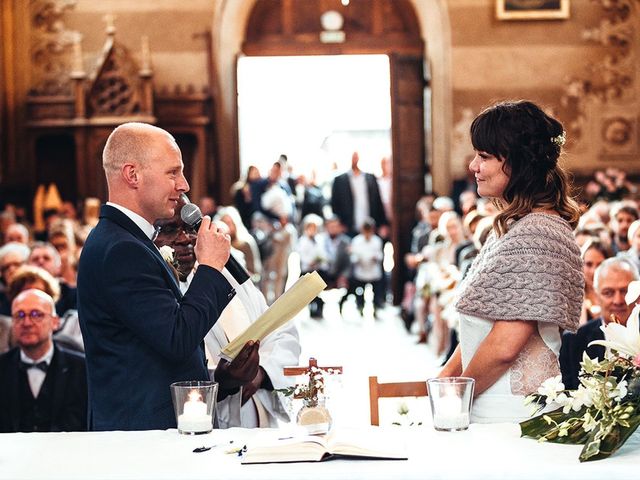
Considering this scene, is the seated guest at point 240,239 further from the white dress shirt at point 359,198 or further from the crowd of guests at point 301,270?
the white dress shirt at point 359,198

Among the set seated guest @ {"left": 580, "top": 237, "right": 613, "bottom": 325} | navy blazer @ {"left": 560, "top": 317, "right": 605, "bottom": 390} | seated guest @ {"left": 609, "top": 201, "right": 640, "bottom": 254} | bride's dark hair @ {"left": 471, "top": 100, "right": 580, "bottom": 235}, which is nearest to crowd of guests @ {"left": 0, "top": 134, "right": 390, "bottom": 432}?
bride's dark hair @ {"left": 471, "top": 100, "right": 580, "bottom": 235}

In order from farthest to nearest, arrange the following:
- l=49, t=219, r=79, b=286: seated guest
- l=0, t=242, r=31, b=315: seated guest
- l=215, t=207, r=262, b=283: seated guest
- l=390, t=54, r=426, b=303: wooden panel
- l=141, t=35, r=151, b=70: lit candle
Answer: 1. l=390, t=54, r=426, b=303: wooden panel
2. l=141, t=35, r=151, b=70: lit candle
3. l=215, t=207, r=262, b=283: seated guest
4. l=49, t=219, r=79, b=286: seated guest
5. l=0, t=242, r=31, b=315: seated guest

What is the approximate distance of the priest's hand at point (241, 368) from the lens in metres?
3.52

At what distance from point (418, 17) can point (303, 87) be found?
6.47 metres

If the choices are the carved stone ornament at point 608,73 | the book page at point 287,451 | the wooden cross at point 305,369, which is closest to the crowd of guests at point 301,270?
the wooden cross at point 305,369

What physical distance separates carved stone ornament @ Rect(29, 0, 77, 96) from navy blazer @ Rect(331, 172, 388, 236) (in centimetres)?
385

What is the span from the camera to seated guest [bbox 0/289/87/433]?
18.4 ft

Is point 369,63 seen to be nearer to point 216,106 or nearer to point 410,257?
point 216,106

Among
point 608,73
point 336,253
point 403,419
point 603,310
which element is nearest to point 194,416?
point 403,419

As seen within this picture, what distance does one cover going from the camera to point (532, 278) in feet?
11.0

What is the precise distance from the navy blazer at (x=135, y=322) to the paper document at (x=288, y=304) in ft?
0.49

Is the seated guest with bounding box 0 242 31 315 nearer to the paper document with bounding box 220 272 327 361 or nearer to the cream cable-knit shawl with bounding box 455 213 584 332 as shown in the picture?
the paper document with bounding box 220 272 327 361

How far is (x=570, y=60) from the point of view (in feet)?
51.4

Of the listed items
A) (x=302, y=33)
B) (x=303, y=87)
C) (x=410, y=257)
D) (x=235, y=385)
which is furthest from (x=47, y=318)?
(x=303, y=87)
